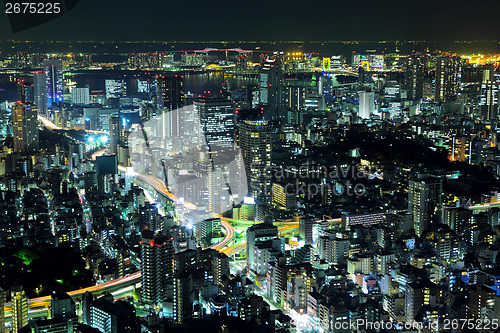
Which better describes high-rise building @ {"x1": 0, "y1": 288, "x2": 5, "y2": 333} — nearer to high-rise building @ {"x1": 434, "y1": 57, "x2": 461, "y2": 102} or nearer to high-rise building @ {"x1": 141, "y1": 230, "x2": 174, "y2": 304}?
high-rise building @ {"x1": 141, "y1": 230, "x2": 174, "y2": 304}

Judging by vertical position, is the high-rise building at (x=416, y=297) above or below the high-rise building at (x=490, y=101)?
below

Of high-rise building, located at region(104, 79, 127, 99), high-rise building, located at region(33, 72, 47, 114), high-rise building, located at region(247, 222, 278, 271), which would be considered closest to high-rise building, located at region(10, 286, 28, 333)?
high-rise building, located at region(247, 222, 278, 271)

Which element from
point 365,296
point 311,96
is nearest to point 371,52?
→ point 311,96

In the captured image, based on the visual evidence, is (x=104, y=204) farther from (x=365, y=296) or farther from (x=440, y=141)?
(x=440, y=141)

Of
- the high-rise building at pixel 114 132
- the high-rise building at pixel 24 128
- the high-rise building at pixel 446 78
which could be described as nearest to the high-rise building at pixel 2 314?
the high-rise building at pixel 24 128

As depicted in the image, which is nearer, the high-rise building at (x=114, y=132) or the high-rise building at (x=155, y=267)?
the high-rise building at (x=155, y=267)

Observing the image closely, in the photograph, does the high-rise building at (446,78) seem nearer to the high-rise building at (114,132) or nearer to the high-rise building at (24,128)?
the high-rise building at (114,132)

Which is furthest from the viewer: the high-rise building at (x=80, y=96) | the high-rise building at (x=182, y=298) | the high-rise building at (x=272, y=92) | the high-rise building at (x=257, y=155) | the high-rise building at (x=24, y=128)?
the high-rise building at (x=80, y=96)

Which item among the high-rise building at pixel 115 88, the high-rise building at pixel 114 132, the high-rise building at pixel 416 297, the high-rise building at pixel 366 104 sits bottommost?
the high-rise building at pixel 416 297
